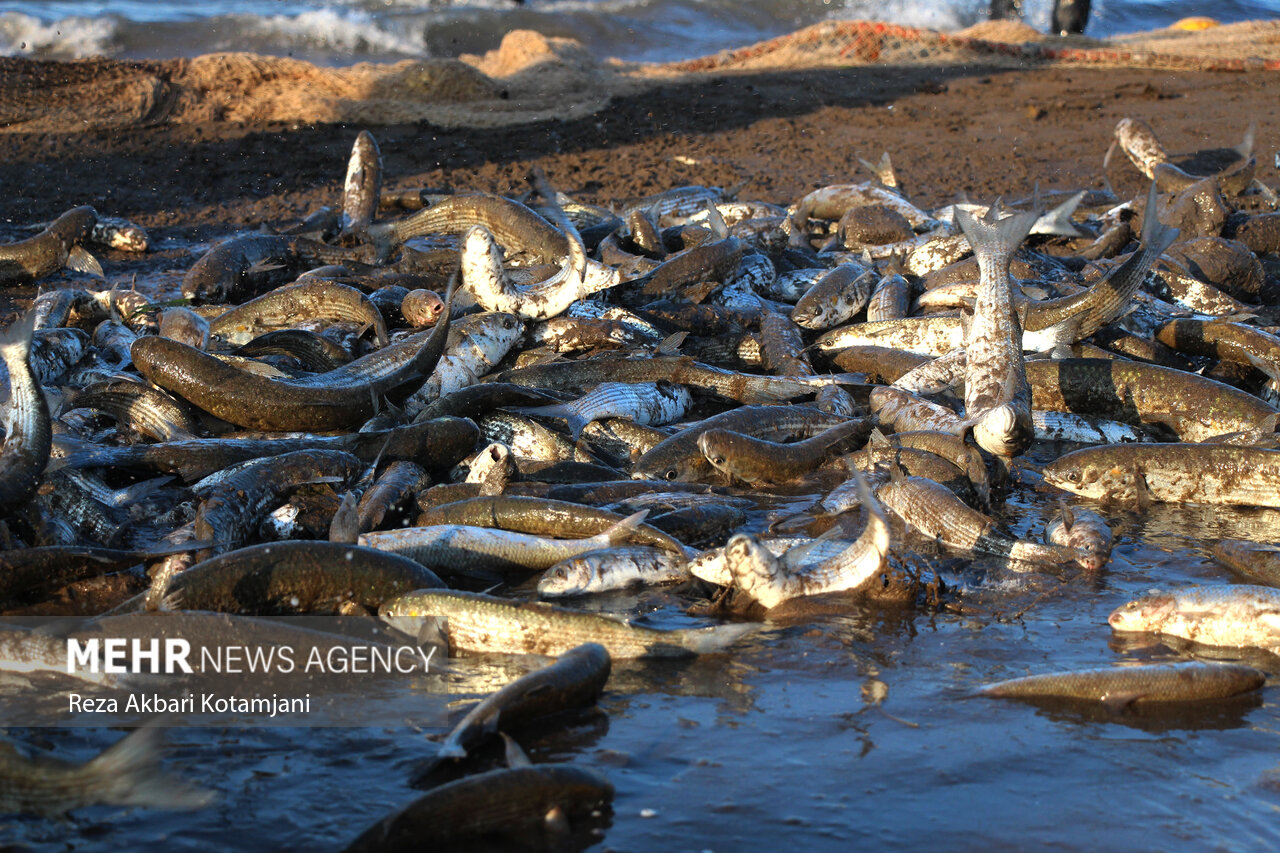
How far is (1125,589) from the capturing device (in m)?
4.90

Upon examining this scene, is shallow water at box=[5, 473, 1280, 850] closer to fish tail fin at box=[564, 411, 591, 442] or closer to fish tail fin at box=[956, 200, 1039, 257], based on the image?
fish tail fin at box=[564, 411, 591, 442]

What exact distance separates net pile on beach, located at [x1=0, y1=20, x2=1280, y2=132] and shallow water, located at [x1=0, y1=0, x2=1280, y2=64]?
23.5 ft

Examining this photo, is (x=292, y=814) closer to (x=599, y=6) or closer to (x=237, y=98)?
(x=237, y=98)

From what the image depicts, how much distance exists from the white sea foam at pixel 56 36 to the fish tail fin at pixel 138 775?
22523mm

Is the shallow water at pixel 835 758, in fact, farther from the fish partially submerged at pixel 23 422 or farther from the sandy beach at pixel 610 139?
the sandy beach at pixel 610 139

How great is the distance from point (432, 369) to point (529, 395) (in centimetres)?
61

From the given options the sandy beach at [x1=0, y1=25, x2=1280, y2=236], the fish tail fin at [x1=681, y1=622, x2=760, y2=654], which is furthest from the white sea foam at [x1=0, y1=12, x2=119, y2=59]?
the fish tail fin at [x1=681, y1=622, x2=760, y2=654]

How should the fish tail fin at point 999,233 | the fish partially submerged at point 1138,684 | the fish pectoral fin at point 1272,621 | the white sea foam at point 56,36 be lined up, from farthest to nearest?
the white sea foam at point 56,36, the fish tail fin at point 999,233, the fish pectoral fin at point 1272,621, the fish partially submerged at point 1138,684

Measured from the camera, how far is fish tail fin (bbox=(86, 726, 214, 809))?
317 centimetres

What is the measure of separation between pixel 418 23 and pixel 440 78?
12.7 m

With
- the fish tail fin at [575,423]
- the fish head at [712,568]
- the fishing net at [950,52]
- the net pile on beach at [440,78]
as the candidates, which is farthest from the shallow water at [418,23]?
the fish head at [712,568]

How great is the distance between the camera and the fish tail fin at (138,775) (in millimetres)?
3168

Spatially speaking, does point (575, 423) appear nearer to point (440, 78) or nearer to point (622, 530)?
point (622, 530)

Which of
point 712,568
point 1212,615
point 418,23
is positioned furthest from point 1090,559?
point 418,23
